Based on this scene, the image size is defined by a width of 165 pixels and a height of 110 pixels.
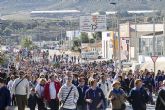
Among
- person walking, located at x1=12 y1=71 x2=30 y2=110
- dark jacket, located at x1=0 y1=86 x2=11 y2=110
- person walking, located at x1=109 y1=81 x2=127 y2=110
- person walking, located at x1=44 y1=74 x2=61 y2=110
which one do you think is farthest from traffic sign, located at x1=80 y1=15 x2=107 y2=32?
dark jacket, located at x1=0 y1=86 x2=11 y2=110

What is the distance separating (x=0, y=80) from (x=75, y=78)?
6.55 m

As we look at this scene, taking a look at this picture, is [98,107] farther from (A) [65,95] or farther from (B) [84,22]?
(B) [84,22]

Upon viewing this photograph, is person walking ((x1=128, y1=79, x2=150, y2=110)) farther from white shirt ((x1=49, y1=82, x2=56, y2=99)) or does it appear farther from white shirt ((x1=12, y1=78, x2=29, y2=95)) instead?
white shirt ((x1=12, y1=78, x2=29, y2=95))

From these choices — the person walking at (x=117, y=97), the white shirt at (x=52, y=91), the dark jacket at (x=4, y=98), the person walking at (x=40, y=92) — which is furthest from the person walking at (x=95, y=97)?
the person walking at (x=40, y=92)

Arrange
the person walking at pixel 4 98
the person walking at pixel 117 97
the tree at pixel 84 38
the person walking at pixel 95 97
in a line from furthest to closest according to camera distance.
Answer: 1. the tree at pixel 84 38
2. the person walking at pixel 95 97
3. the person walking at pixel 117 97
4. the person walking at pixel 4 98

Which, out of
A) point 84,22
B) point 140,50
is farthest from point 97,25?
point 140,50

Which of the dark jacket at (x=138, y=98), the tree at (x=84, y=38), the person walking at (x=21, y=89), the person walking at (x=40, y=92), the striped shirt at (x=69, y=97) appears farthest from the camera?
the tree at (x=84, y=38)

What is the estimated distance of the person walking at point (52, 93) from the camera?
70.4 ft

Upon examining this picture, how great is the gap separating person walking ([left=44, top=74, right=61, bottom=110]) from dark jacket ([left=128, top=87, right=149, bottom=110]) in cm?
301

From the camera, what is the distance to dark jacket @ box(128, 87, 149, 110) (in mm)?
19141

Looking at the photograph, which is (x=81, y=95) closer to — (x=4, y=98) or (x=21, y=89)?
(x=21, y=89)

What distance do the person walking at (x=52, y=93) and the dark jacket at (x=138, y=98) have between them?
3.01 metres

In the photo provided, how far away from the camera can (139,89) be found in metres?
19.2

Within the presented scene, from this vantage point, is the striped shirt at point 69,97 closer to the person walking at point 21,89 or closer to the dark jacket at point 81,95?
the dark jacket at point 81,95
